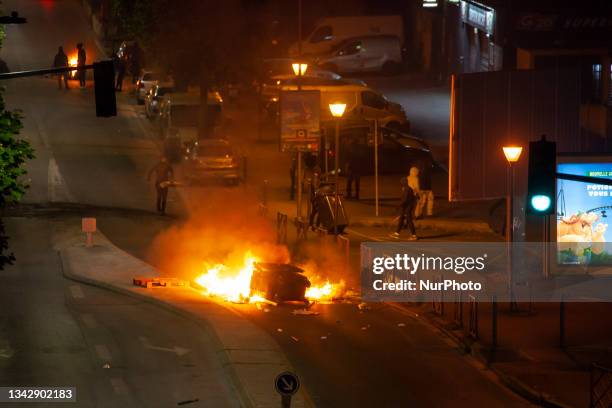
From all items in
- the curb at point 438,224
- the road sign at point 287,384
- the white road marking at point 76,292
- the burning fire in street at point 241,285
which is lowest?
the white road marking at point 76,292

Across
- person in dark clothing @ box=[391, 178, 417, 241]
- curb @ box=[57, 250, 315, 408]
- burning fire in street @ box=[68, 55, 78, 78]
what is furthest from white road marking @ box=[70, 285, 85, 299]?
burning fire in street @ box=[68, 55, 78, 78]

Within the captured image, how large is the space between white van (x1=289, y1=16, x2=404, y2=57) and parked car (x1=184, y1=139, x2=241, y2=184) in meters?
20.4

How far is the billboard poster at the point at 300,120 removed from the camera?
3019 centimetres

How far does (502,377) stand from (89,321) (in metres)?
7.66

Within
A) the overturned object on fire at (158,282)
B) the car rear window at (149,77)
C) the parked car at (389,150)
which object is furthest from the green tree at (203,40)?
the overturned object on fire at (158,282)

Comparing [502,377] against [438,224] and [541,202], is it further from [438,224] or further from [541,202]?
[438,224]

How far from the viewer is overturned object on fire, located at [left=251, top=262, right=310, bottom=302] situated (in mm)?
22094

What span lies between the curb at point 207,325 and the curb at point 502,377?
10.0 ft

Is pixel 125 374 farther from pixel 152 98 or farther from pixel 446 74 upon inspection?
pixel 446 74

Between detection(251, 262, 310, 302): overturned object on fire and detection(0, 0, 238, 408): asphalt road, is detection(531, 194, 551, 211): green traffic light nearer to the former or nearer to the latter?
detection(0, 0, 238, 408): asphalt road

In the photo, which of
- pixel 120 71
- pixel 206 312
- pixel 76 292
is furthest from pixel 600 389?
pixel 120 71

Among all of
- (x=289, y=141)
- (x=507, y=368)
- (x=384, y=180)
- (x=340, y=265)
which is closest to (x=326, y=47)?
(x=384, y=180)

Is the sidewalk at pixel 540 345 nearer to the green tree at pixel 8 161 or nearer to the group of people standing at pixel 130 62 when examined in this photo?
the green tree at pixel 8 161

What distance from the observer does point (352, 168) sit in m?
35.6
